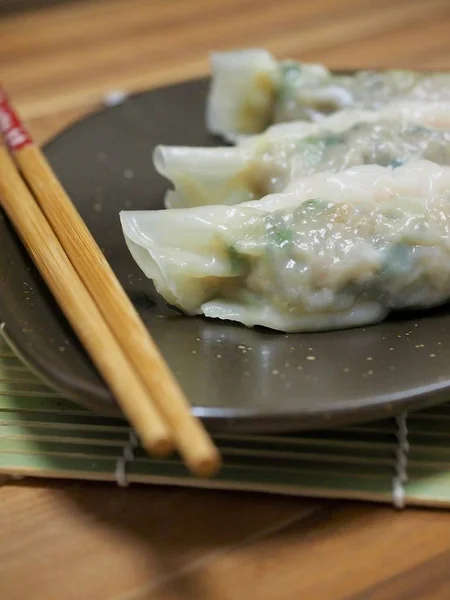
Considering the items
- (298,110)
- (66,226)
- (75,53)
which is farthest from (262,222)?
(75,53)

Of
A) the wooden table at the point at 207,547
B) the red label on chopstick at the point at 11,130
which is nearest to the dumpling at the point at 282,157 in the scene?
the red label on chopstick at the point at 11,130

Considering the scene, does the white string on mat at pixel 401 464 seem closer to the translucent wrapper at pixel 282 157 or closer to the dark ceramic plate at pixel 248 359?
the dark ceramic plate at pixel 248 359

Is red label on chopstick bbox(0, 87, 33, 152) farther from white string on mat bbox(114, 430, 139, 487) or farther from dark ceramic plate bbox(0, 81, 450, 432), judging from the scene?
white string on mat bbox(114, 430, 139, 487)

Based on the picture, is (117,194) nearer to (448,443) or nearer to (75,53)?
(448,443)

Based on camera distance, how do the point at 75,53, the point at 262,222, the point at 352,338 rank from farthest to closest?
the point at 75,53
the point at 262,222
the point at 352,338

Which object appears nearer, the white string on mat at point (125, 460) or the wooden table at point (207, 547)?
the wooden table at point (207, 547)

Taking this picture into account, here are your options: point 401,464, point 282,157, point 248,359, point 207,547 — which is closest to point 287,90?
point 282,157

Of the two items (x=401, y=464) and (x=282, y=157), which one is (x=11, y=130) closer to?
(x=282, y=157)
